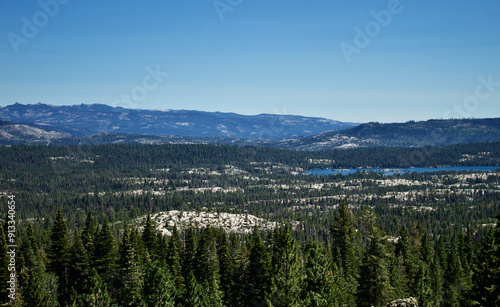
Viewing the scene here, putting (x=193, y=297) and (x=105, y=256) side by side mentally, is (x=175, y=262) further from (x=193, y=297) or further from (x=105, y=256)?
(x=193, y=297)

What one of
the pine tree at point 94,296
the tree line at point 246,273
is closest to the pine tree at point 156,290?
the tree line at point 246,273

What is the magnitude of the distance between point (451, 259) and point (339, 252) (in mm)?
23904

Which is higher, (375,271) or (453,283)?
(375,271)

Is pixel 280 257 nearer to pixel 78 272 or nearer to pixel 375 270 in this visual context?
pixel 375 270

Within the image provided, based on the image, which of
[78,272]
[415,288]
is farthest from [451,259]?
[78,272]

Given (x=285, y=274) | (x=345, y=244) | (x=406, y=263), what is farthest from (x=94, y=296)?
(x=406, y=263)

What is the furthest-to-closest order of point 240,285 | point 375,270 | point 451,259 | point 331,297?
point 451,259 < point 240,285 < point 375,270 < point 331,297

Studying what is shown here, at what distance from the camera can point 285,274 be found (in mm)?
49156

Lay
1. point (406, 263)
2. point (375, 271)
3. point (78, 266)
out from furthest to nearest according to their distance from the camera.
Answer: point (406, 263), point (78, 266), point (375, 271)

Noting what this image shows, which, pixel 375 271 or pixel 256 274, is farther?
pixel 256 274

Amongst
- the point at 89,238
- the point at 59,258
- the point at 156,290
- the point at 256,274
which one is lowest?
the point at 59,258

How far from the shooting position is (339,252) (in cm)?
8319

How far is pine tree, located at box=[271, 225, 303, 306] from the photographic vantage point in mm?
48656

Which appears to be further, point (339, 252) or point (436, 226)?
point (436, 226)
